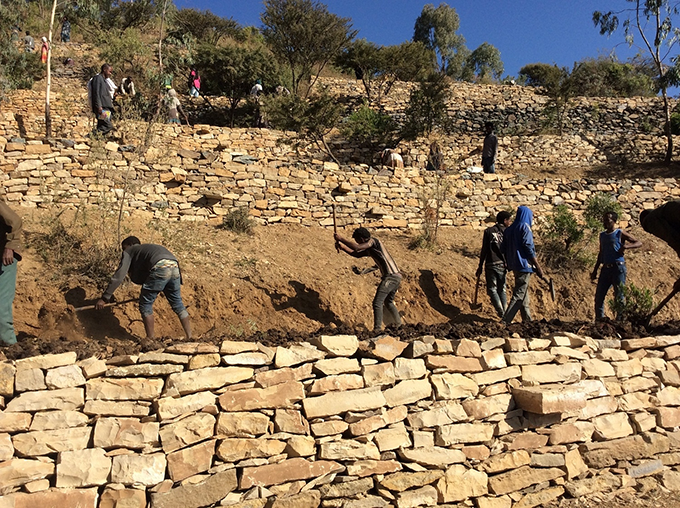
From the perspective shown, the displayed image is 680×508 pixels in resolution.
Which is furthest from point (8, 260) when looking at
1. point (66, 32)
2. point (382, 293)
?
point (66, 32)

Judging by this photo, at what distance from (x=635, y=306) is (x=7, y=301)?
6257 millimetres

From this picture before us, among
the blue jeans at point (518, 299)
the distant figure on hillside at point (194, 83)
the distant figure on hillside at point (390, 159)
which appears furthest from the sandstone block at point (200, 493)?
the distant figure on hillside at point (194, 83)

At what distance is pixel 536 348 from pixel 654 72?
2476 centimetres

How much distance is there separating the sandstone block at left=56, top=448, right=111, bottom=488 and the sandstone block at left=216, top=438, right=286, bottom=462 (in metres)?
0.67

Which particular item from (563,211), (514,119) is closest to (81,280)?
(563,211)

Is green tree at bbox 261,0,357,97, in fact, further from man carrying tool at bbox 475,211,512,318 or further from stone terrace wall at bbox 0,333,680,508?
stone terrace wall at bbox 0,333,680,508

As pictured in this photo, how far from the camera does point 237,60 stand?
57.4 feet

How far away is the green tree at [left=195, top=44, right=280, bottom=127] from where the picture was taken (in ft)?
57.5

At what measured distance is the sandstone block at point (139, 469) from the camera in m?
3.08

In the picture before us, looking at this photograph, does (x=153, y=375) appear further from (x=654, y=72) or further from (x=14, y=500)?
(x=654, y=72)

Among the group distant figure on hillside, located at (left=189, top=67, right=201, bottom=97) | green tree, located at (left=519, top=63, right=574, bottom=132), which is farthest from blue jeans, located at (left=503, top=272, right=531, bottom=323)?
distant figure on hillside, located at (left=189, top=67, right=201, bottom=97)

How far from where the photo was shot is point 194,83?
1783 cm

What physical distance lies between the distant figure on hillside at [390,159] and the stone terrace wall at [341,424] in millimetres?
8602

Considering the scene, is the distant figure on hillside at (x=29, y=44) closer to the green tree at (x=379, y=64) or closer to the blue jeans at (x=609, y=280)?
the green tree at (x=379, y=64)
